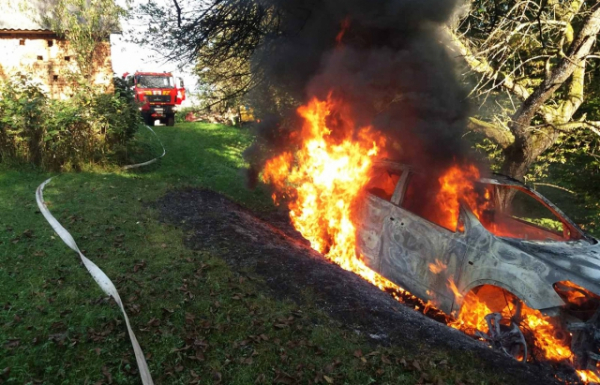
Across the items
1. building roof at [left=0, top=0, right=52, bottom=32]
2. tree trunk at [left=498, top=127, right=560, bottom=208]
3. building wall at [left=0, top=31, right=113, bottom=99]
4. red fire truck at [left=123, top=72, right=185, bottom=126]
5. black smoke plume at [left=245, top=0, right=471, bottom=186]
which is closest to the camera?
black smoke plume at [left=245, top=0, right=471, bottom=186]

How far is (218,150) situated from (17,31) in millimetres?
8948

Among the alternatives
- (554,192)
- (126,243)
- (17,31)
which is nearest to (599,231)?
(554,192)

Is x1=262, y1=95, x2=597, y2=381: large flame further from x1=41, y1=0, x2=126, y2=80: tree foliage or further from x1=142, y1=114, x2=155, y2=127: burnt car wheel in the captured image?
x1=142, y1=114, x2=155, y2=127: burnt car wheel

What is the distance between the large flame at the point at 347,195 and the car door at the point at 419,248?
0.10 metres

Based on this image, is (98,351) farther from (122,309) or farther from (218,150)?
(218,150)

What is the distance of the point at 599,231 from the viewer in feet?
34.8

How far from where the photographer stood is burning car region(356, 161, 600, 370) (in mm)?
3757

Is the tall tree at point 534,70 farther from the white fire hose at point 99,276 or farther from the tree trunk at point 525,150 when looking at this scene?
the white fire hose at point 99,276

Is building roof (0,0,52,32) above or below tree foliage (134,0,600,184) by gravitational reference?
above

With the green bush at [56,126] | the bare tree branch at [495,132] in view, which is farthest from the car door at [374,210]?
the green bush at [56,126]

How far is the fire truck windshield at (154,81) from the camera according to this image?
24.0 meters

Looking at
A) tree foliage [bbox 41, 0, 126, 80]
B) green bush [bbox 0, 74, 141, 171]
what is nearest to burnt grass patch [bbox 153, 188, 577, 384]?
green bush [bbox 0, 74, 141, 171]

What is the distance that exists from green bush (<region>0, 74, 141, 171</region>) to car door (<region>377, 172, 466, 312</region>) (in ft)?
30.9

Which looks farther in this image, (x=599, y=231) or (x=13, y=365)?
(x=599, y=231)
